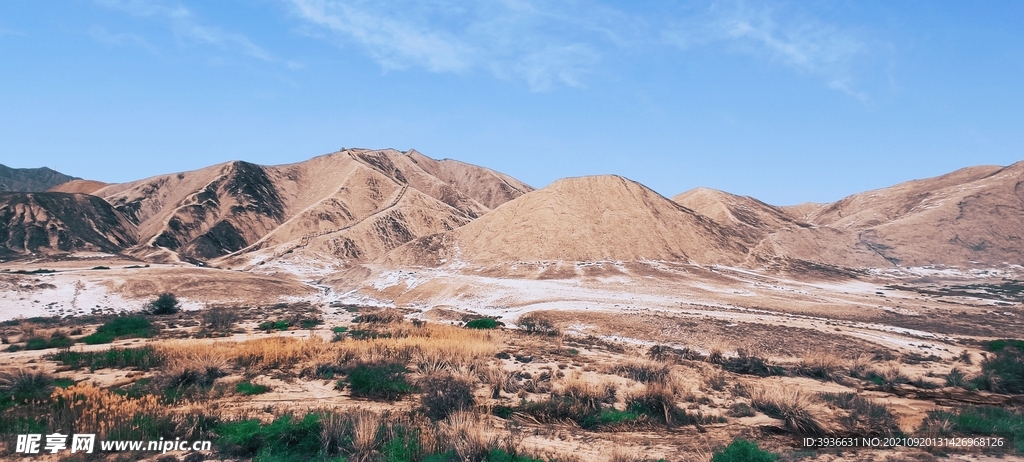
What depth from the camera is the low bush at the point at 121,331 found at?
781 inches

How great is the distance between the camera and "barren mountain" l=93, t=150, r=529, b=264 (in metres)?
87.1

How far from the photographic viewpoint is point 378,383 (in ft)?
38.2

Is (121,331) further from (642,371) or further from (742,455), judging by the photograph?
(742,455)

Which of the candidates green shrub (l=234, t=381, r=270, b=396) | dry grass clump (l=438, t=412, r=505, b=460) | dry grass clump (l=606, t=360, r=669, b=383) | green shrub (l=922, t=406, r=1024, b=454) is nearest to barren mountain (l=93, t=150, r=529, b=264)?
green shrub (l=234, t=381, r=270, b=396)

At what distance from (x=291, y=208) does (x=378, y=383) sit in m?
109

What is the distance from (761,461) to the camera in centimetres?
721

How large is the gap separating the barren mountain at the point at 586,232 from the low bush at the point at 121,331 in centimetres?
3720

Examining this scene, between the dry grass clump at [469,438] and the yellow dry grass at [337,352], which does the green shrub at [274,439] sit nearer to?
the dry grass clump at [469,438]

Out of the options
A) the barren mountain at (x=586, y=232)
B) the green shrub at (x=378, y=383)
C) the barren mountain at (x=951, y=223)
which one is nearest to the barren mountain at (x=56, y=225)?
the barren mountain at (x=586, y=232)

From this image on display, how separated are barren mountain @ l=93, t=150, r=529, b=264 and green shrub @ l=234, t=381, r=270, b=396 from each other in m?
72.0

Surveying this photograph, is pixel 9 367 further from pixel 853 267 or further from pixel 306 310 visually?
pixel 853 267

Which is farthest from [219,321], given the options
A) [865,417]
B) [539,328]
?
[865,417]

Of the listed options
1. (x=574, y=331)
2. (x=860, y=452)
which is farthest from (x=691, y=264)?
(x=860, y=452)

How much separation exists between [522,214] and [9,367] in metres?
55.5
